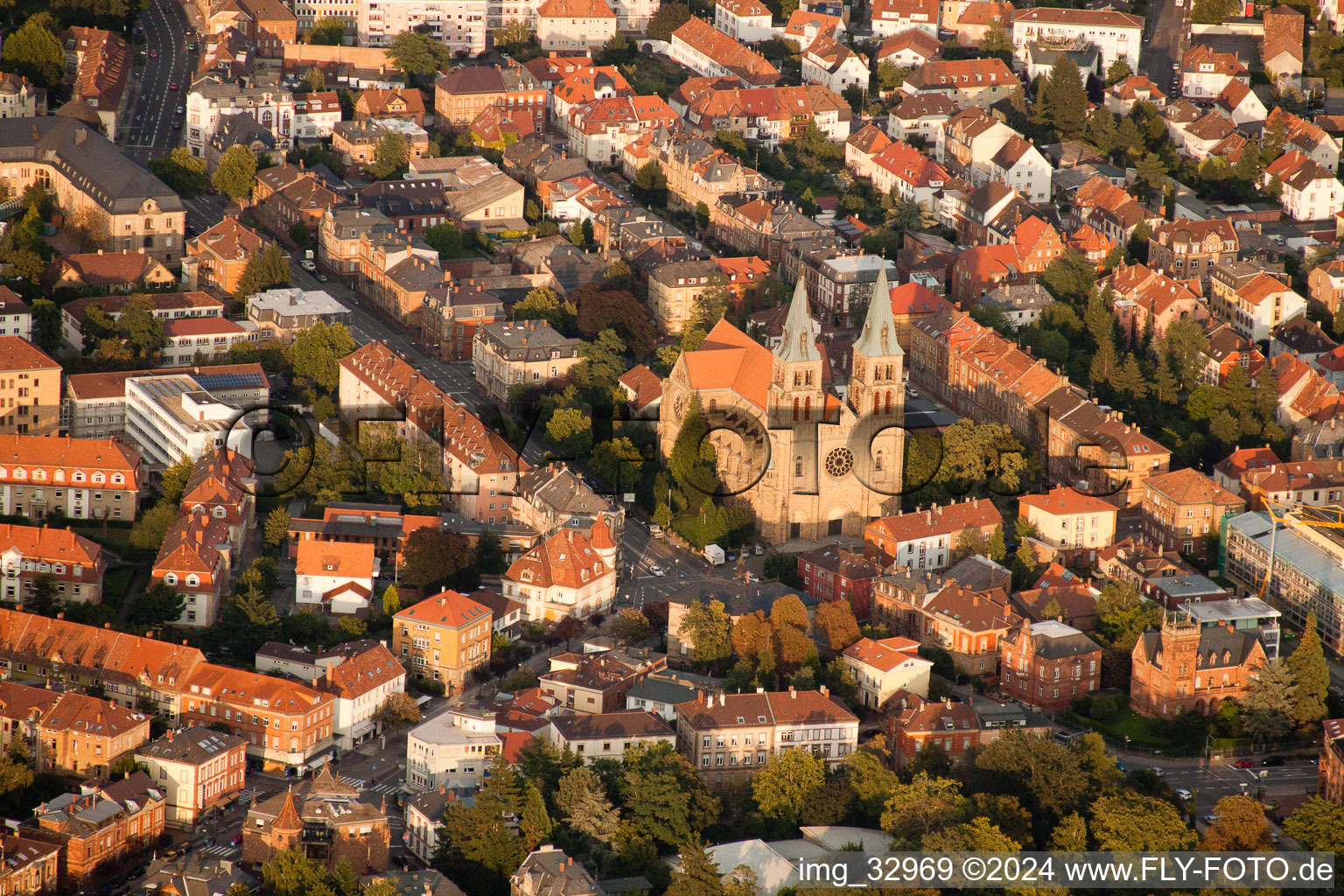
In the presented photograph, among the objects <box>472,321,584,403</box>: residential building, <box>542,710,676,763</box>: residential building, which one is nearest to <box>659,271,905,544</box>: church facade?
<box>472,321,584,403</box>: residential building

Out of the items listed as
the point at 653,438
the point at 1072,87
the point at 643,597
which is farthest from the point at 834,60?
the point at 643,597

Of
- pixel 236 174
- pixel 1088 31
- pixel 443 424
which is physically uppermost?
pixel 1088 31

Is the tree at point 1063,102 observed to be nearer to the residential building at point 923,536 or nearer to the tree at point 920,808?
A: the residential building at point 923,536

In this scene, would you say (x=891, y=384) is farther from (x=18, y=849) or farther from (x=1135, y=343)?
(x=18, y=849)

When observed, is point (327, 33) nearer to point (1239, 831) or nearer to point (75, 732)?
point (75, 732)

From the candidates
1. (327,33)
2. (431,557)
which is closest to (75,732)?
(431,557)

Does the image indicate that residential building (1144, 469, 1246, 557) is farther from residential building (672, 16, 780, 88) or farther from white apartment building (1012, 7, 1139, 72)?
white apartment building (1012, 7, 1139, 72)
